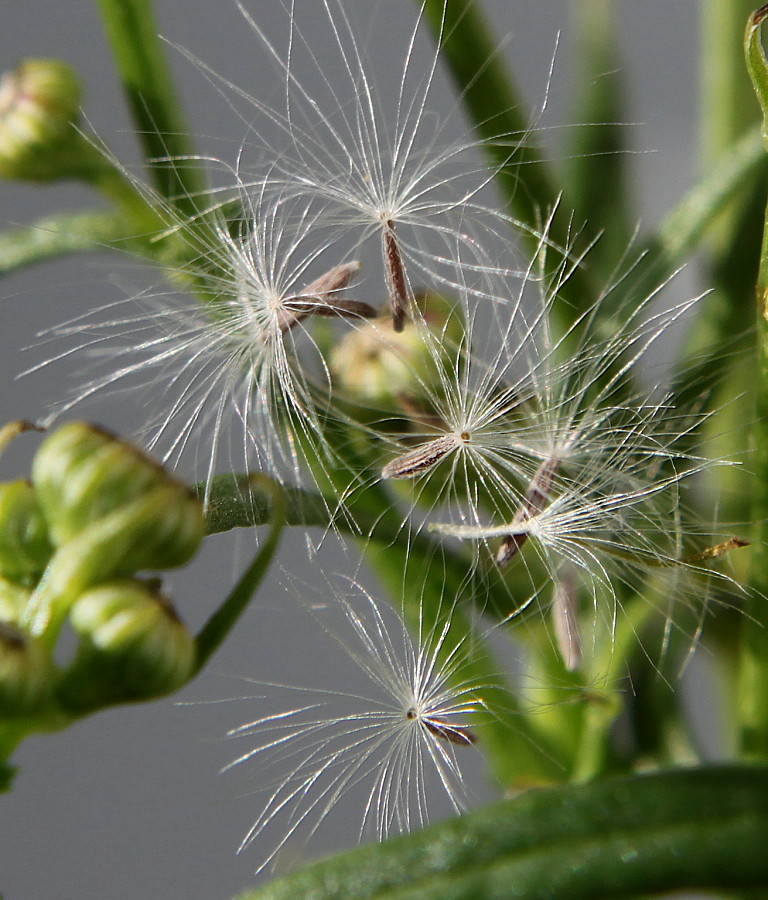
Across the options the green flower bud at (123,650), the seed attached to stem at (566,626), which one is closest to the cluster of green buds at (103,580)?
the green flower bud at (123,650)

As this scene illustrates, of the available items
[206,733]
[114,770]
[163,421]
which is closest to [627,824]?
[163,421]

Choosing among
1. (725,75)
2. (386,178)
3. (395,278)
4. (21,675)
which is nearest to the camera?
(21,675)

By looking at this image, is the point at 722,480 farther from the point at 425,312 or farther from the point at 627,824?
the point at 627,824

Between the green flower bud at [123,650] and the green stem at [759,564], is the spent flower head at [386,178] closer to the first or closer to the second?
the green stem at [759,564]

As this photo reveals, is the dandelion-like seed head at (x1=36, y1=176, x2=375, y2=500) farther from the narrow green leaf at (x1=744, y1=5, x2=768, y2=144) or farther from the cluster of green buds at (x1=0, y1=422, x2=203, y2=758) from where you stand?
the narrow green leaf at (x1=744, y1=5, x2=768, y2=144)

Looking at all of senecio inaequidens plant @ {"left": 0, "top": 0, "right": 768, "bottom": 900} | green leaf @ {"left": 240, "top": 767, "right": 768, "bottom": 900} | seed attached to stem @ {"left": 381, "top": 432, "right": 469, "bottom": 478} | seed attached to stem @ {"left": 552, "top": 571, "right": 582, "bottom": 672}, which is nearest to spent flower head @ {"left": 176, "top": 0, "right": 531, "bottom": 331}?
senecio inaequidens plant @ {"left": 0, "top": 0, "right": 768, "bottom": 900}

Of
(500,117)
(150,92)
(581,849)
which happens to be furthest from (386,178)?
(581,849)

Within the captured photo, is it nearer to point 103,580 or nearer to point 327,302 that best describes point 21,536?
point 103,580
